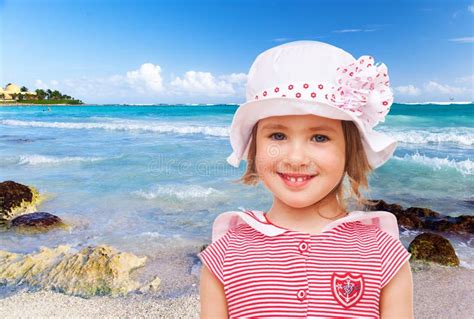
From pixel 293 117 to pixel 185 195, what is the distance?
18.4 ft

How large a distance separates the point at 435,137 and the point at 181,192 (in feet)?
35.2

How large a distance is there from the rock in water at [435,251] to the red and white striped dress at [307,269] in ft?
9.21

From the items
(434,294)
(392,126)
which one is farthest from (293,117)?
(392,126)

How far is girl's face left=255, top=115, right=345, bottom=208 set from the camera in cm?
168

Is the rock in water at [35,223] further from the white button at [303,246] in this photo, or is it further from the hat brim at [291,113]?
the white button at [303,246]

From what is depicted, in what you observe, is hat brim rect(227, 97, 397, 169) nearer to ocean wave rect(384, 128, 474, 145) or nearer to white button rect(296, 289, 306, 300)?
white button rect(296, 289, 306, 300)

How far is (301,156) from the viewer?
166cm

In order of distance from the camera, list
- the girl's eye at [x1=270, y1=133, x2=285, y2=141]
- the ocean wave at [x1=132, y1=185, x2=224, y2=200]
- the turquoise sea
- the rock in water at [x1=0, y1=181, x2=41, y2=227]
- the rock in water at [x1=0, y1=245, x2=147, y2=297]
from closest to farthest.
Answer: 1. the girl's eye at [x1=270, y1=133, x2=285, y2=141]
2. the rock in water at [x1=0, y1=245, x2=147, y2=297]
3. the turquoise sea
4. the rock in water at [x1=0, y1=181, x2=41, y2=227]
5. the ocean wave at [x1=132, y1=185, x2=224, y2=200]

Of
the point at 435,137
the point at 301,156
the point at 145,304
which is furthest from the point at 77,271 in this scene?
the point at 435,137

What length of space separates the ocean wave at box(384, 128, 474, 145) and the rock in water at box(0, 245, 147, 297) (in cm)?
1235

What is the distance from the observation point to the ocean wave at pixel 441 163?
34.1ft

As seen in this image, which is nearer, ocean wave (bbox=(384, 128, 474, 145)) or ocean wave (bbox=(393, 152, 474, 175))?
ocean wave (bbox=(393, 152, 474, 175))

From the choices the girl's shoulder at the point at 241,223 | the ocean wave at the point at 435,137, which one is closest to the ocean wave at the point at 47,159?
the ocean wave at the point at 435,137

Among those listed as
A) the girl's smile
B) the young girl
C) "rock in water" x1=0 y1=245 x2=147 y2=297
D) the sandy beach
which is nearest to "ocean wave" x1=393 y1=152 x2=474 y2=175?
the sandy beach
